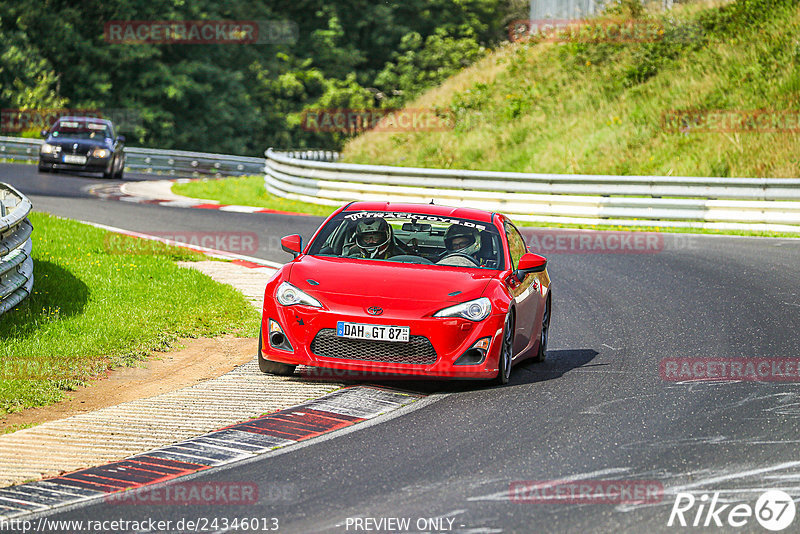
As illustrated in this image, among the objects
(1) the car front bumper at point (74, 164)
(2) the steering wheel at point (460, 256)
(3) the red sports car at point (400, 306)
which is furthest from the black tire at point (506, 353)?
(1) the car front bumper at point (74, 164)

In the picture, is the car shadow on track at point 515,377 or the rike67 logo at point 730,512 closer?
the rike67 logo at point 730,512

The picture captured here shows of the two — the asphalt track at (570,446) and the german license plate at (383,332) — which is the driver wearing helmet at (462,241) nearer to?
the asphalt track at (570,446)

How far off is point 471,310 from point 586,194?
14864mm

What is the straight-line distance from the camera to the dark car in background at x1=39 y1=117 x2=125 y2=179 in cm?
3206

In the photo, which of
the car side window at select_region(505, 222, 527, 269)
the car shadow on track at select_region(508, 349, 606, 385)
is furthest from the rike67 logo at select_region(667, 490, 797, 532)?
the car side window at select_region(505, 222, 527, 269)

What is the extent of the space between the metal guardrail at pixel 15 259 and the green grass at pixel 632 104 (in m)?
17.9

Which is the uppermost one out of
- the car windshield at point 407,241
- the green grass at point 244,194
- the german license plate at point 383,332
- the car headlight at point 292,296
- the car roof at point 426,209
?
the car roof at point 426,209

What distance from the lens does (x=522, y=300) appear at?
9.76 m

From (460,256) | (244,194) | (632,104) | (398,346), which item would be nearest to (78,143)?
(244,194)

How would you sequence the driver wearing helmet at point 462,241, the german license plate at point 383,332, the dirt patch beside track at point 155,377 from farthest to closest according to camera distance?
the driver wearing helmet at point 462,241
the german license plate at point 383,332
the dirt patch beside track at point 155,377

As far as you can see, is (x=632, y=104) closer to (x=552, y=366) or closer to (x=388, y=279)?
(x=552, y=366)

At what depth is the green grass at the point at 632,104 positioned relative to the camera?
88.4ft

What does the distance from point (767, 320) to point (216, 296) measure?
19.9 ft

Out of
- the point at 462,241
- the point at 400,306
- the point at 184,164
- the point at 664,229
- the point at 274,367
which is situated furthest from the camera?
the point at 184,164
